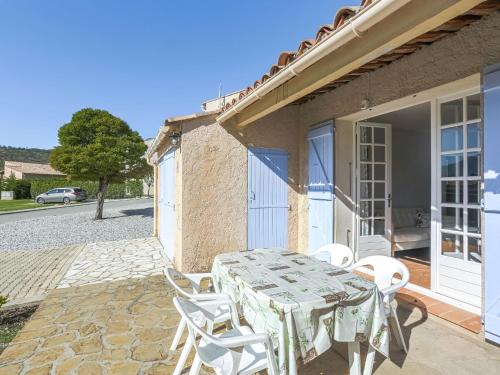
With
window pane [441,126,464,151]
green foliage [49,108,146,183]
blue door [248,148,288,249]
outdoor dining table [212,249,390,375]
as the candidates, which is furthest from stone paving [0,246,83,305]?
window pane [441,126,464,151]

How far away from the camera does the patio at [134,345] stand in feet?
9.37

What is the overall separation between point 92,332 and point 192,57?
12335 mm

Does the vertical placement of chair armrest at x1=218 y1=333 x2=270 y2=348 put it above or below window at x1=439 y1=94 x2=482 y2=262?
below

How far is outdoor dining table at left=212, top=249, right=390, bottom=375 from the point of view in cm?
208

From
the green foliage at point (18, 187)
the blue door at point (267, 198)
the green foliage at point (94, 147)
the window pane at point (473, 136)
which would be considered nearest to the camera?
the window pane at point (473, 136)

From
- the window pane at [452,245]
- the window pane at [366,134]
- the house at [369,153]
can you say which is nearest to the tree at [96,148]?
the house at [369,153]

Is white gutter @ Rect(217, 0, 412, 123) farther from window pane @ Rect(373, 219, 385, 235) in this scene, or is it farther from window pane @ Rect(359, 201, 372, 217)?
window pane @ Rect(373, 219, 385, 235)

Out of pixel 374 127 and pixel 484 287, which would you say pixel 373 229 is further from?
pixel 484 287

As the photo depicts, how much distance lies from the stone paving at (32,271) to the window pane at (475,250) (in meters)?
7.24

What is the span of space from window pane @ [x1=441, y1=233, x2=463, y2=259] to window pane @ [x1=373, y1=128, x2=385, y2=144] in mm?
2805

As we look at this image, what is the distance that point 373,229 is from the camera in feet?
20.6

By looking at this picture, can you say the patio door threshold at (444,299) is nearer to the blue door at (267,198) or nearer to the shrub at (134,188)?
the blue door at (267,198)

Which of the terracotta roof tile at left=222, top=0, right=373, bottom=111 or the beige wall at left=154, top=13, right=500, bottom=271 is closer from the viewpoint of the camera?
the terracotta roof tile at left=222, top=0, right=373, bottom=111

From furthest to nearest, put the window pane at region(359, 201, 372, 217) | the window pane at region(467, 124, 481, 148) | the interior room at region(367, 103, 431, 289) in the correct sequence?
the interior room at region(367, 103, 431, 289), the window pane at region(359, 201, 372, 217), the window pane at region(467, 124, 481, 148)
